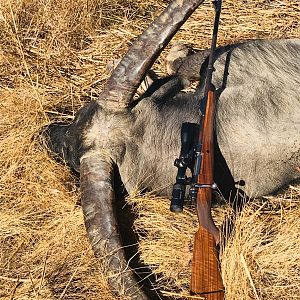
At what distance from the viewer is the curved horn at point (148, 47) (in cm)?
418

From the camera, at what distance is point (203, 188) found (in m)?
3.90

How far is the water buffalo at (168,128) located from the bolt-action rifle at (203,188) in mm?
248

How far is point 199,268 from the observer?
3633 millimetres

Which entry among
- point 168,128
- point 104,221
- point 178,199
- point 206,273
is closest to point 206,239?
point 206,273

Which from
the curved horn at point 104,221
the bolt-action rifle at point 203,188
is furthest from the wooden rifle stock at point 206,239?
the curved horn at point 104,221

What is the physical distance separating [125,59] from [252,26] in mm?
2282

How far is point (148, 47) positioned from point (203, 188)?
1.02 metres

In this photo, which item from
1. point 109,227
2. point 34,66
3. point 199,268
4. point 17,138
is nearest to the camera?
point 199,268

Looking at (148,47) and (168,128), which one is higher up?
(148,47)

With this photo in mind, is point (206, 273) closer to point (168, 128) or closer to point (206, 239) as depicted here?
point (206, 239)

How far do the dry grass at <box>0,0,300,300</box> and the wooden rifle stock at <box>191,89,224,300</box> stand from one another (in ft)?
0.72

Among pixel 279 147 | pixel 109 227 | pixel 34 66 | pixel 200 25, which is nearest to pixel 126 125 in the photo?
pixel 109 227

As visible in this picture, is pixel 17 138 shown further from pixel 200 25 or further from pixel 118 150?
pixel 200 25

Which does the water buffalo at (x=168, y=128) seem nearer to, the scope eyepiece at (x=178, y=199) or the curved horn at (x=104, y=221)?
the curved horn at (x=104, y=221)
